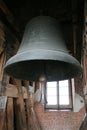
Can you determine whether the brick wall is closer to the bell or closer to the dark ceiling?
the dark ceiling

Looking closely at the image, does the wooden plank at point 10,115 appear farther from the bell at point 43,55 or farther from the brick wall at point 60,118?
the brick wall at point 60,118

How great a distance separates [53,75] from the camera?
1.72 metres

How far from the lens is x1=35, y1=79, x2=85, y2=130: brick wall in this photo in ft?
14.3

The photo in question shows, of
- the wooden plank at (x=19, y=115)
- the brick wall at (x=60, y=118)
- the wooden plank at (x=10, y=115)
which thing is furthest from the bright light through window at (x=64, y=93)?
the wooden plank at (x=10, y=115)

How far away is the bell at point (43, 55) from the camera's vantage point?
1.24 meters

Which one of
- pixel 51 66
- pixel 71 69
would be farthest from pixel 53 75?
pixel 71 69

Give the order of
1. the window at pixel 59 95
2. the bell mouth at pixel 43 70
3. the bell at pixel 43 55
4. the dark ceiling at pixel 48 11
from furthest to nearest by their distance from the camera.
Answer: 1. the window at pixel 59 95
2. the dark ceiling at pixel 48 11
3. the bell mouth at pixel 43 70
4. the bell at pixel 43 55

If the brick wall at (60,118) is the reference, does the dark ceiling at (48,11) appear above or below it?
above

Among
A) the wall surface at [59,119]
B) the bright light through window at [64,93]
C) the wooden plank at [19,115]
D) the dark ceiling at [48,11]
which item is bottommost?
the wall surface at [59,119]

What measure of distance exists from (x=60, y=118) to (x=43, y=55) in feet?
11.5

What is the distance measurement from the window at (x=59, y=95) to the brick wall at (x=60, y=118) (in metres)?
0.19

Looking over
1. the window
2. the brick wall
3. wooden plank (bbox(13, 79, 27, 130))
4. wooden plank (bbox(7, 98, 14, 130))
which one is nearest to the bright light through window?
the window

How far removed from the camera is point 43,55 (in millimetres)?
1205

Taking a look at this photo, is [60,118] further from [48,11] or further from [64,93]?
[48,11]
